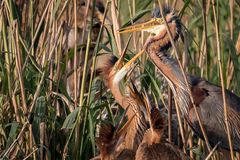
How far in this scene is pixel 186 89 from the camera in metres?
5.06

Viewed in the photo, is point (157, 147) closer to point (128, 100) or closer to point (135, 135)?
point (135, 135)

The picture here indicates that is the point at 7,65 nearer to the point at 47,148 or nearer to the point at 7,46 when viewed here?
the point at 7,46

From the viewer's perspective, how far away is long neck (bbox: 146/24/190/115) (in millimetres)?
5020

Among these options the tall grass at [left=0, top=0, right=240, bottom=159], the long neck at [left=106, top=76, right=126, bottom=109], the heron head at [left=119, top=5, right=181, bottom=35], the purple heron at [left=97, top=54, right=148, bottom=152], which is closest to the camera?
the tall grass at [left=0, top=0, right=240, bottom=159]

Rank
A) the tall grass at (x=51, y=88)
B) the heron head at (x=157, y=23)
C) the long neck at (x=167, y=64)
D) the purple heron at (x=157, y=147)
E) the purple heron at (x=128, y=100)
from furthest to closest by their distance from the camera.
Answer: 1. the long neck at (x=167, y=64)
2. the heron head at (x=157, y=23)
3. the purple heron at (x=128, y=100)
4. the tall grass at (x=51, y=88)
5. the purple heron at (x=157, y=147)

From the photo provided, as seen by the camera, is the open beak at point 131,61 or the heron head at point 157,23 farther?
the heron head at point 157,23

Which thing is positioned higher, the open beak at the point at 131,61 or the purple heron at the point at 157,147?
the open beak at the point at 131,61

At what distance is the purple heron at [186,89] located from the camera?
495 cm

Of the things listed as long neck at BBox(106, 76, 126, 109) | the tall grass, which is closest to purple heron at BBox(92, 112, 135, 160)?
Answer: the tall grass

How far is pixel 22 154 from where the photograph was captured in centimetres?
442

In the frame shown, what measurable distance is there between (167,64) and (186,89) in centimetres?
20

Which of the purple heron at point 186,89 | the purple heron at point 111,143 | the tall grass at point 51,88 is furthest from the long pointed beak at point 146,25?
the purple heron at point 111,143

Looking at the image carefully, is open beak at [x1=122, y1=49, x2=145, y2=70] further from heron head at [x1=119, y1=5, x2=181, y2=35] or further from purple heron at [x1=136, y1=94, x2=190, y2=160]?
purple heron at [x1=136, y1=94, x2=190, y2=160]

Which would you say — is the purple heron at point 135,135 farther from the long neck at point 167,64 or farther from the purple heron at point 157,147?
the long neck at point 167,64
